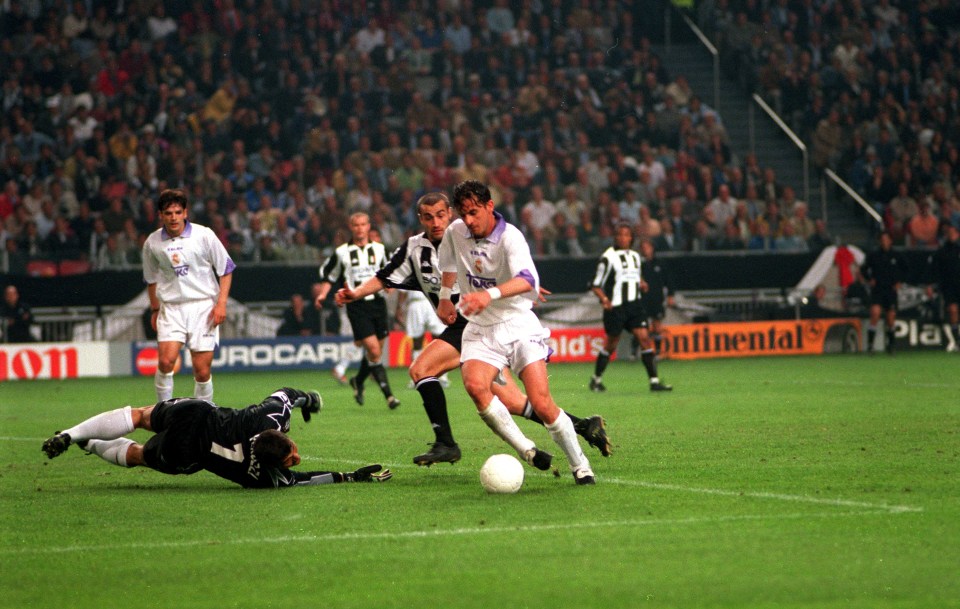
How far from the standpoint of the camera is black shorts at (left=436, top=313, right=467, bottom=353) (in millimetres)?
10305

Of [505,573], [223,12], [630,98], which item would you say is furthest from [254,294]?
[505,573]

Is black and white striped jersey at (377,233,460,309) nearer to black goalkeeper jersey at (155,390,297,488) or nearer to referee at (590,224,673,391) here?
black goalkeeper jersey at (155,390,297,488)

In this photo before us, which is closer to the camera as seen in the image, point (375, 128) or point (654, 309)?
point (654, 309)

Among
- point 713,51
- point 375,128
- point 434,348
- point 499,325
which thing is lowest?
point 434,348

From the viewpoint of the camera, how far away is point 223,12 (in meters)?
28.2

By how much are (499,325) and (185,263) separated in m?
4.44

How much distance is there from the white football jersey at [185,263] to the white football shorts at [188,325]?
0.07 m

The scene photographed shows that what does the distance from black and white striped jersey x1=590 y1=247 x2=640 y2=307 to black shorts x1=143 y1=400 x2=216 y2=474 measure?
32.7 feet

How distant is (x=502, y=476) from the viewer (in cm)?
851

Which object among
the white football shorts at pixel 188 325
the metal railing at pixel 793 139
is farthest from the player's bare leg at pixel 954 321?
the white football shorts at pixel 188 325

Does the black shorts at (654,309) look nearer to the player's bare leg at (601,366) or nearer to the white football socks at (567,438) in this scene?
the player's bare leg at (601,366)

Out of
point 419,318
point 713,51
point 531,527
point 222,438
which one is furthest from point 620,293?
point 713,51

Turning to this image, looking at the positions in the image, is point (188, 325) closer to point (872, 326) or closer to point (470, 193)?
point (470, 193)

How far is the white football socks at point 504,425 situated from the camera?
898cm
